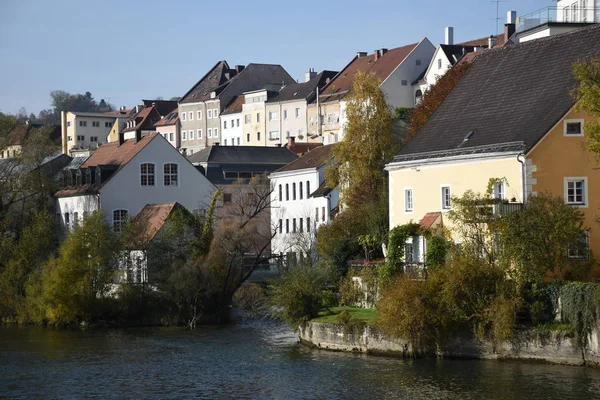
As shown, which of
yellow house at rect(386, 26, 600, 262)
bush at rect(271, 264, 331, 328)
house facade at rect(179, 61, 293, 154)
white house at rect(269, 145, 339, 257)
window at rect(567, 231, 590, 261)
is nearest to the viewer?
window at rect(567, 231, 590, 261)

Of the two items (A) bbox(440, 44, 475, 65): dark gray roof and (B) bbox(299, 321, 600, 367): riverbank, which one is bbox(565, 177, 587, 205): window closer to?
(B) bbox(299, 321, 600, 367): riverbank

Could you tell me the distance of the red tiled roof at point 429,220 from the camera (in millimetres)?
43031

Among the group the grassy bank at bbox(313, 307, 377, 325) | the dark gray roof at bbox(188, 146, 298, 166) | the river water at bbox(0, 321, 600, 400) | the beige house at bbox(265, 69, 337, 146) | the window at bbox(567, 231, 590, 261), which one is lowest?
the river water at bbox(0, 321, 600, 400)

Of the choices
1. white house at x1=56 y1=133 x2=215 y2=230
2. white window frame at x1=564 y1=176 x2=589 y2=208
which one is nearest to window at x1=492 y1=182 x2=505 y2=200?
white window frame at x1=564 y1=176 x2=589 y2=208

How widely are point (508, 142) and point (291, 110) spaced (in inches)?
2664

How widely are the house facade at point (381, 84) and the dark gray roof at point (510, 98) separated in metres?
39.7

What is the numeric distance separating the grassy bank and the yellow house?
3.87 meters

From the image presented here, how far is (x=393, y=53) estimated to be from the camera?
317 ft

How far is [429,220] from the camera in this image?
43.4 metres

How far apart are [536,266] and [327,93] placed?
2622 inches

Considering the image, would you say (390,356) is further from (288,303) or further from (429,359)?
(288,303)

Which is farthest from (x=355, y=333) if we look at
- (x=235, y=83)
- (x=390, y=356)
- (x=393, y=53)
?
(x=235, y=83)

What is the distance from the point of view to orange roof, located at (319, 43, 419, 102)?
93562 millimetres

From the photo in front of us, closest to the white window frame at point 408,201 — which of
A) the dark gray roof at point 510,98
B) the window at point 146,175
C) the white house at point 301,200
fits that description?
the dark gray roof at point 510,98
